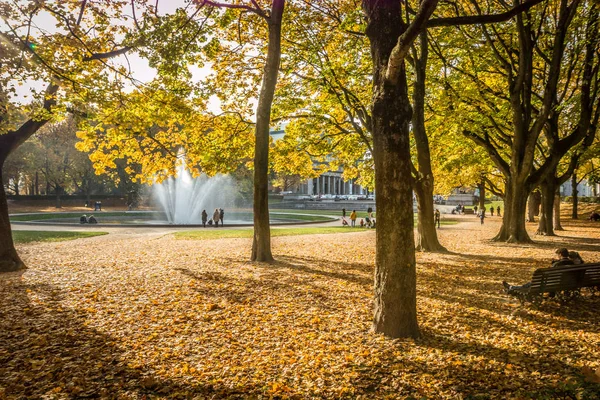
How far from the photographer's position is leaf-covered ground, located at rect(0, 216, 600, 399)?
14.3ft

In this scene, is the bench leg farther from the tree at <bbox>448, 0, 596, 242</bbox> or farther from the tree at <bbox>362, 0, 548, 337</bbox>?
the tree at <bbox>448, 0, 596, 242</bbox>

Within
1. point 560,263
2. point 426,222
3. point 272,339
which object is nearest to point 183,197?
point 426,222

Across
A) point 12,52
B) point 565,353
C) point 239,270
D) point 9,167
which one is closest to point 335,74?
point 239,270

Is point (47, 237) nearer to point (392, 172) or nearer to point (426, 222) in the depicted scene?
point (426, 222)

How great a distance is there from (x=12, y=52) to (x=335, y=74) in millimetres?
9254

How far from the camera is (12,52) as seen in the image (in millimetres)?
8164

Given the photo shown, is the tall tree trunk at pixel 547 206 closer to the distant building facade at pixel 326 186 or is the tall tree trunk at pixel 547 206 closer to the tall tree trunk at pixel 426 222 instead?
the tall tree trunk at pixel 426 222

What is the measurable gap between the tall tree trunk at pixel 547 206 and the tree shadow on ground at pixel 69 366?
78.9 feet

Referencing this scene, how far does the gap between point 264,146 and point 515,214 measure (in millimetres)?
12852

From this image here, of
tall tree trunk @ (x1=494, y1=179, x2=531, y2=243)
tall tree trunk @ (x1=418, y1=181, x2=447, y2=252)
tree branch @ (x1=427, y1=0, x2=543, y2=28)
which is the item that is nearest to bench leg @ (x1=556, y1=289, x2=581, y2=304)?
tree branch @ (x1=427, y1=0, x2=543, y2=28)

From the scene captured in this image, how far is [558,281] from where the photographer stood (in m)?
7.28

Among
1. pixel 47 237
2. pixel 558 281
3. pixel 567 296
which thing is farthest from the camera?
pixel 47 237

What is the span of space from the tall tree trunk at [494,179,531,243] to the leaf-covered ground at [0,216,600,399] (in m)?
7.62

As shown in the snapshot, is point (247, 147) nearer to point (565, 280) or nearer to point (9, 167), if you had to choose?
point (565, 280)
